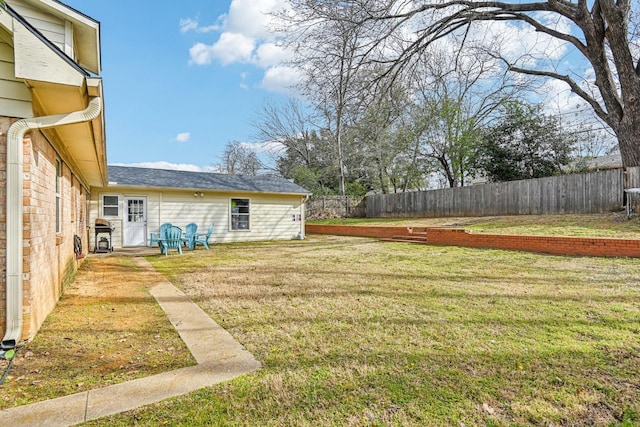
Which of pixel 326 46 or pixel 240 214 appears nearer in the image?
pixel 326 46

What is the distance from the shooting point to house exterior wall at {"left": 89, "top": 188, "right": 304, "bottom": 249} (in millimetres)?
11570

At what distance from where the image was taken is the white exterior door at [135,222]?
1170 cm

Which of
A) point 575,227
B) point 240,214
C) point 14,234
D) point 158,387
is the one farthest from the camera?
point 240,214

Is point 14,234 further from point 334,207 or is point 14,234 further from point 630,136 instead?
point 334,207

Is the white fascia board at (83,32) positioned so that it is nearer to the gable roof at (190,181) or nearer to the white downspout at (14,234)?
the white downspout at (14,234)

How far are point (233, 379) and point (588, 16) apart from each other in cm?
1334

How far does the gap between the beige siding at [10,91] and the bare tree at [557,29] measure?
8687mm

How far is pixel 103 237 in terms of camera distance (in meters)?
10.9

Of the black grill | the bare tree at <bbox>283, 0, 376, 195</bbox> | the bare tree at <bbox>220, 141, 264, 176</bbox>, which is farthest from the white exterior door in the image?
the bare tree at <bbox>220, 141, 264, 176</bbox>

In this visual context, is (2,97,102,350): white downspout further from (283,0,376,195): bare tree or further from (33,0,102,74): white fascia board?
(283,0,376,195): bare tree

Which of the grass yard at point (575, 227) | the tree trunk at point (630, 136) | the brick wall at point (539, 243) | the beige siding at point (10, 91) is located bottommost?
the brick wall at point (539, 243)

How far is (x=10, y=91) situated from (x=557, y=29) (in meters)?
15.0

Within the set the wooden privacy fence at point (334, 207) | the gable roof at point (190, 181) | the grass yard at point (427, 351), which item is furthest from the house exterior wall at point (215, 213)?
the grass yard at point (427, 351)

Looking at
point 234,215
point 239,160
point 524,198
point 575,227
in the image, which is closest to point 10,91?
point 234,215
